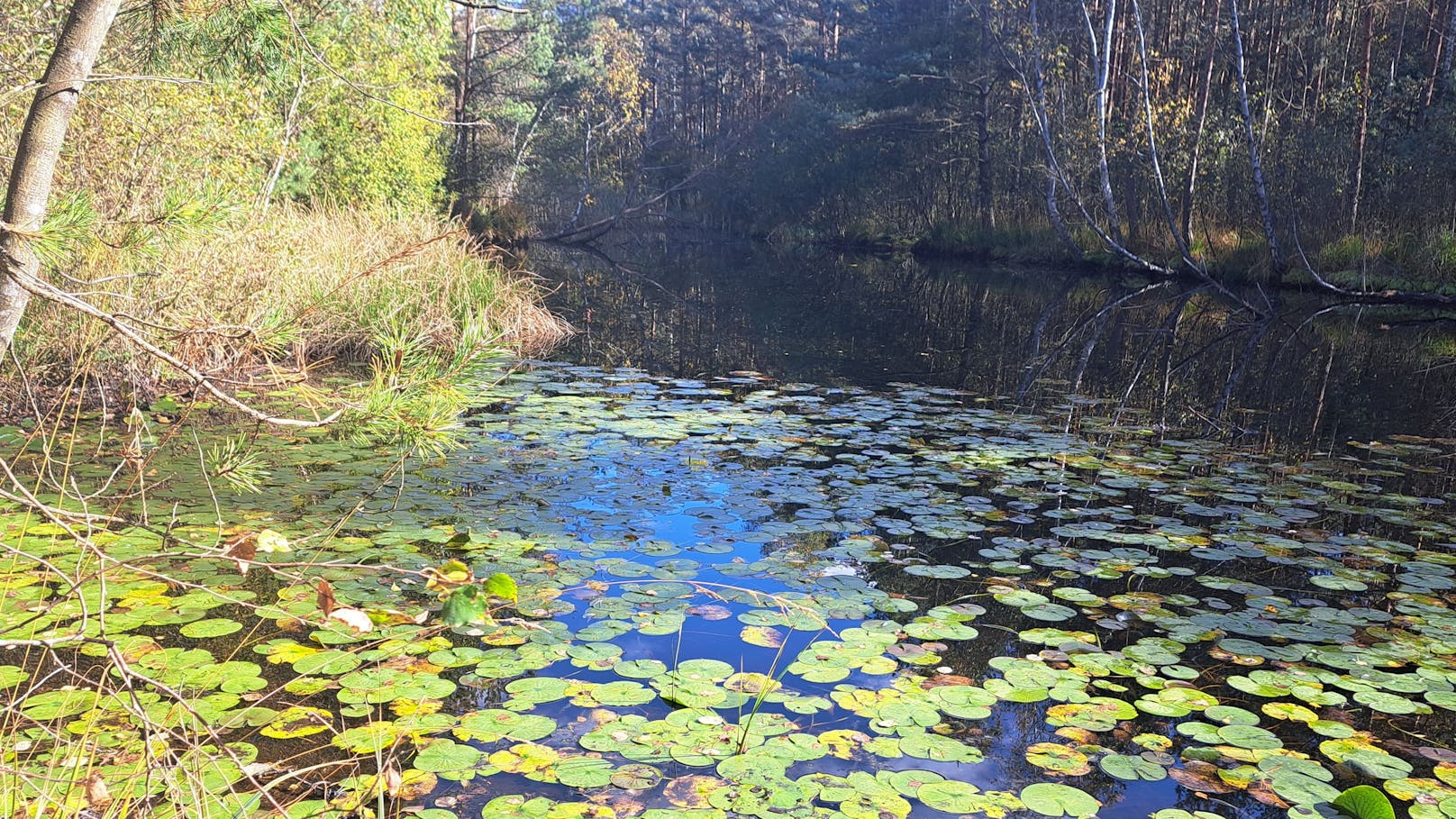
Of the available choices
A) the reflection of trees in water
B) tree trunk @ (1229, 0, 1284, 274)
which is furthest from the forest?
tree trunk @ (1229, 0, 1284, 274)

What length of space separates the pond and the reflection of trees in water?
2.09 feet

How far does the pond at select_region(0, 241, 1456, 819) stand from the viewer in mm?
2814

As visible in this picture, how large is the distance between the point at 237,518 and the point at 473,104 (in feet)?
87.6

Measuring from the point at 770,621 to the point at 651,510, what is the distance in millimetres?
1539

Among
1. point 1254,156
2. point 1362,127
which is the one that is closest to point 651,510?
point 1254,156

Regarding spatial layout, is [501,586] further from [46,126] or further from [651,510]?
[651,510]

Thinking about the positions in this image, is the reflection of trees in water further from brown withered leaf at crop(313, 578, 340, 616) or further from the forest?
brown withered leaf at crop(313, 578, 340, 616)

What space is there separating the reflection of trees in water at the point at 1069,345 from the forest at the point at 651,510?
112 millimetres

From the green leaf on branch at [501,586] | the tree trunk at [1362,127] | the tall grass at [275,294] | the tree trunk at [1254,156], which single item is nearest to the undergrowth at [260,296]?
the tall grass at [275,294]

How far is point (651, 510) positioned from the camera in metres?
5.46

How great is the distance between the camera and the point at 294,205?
13695mm

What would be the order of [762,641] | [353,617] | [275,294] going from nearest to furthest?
[353,617]
[762,641]
[275,294]

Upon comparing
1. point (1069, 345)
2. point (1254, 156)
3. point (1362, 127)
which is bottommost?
point (1069, 345)

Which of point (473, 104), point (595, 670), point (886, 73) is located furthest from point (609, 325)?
point (886, 73)
